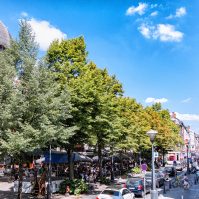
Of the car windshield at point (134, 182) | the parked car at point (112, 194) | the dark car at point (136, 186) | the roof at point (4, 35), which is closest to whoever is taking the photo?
the parked car at point (112, 194)

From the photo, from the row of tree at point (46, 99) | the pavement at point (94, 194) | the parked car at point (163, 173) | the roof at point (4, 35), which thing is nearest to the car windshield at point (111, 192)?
the row of tree at point (46, 99)

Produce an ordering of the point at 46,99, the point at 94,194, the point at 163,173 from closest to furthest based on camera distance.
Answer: the point at 46,99 → the point at 94,194 → the point at 163,173

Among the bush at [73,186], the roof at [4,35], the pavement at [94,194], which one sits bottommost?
the pavement at [94,194]

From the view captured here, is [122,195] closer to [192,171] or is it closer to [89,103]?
[89,103]

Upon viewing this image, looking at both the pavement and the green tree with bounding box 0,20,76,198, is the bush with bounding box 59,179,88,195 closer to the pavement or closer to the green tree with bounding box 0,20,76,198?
the pavement

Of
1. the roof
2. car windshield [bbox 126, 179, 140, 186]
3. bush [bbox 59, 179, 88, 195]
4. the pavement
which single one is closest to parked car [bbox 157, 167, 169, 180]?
the pavement

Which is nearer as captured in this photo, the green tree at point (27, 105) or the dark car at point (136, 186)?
the green tree at point (27, 105)

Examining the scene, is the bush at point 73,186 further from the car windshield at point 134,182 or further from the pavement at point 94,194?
the car windshield at point 134,182

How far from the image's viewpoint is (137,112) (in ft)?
205

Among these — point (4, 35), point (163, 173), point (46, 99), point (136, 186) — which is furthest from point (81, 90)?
point (4, 35)

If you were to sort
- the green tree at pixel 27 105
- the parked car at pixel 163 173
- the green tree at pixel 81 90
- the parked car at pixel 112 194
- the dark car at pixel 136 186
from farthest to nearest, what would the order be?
the parked car at pixel 163 173
the dark car at pixel 136 186
the green tree at pixel 81 90
the parked car at pixel 112 194
the green tree at pixel 27 105

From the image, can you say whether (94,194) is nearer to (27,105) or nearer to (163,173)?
(27,105)

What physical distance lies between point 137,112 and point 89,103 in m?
32.8

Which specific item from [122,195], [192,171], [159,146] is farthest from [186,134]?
[122,195]
